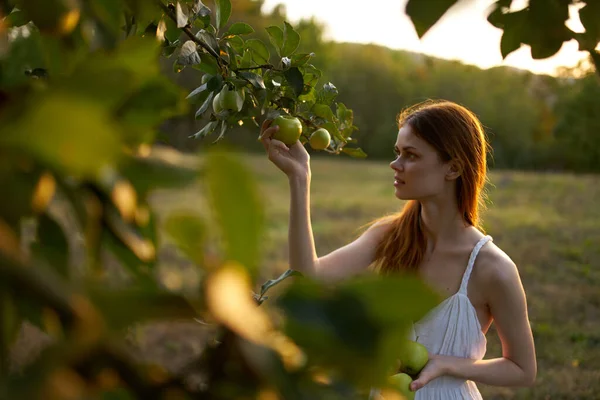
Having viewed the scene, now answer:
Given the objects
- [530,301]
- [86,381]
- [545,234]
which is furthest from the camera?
[545,234]

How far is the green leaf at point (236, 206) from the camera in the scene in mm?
223

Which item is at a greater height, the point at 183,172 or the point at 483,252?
the point at 183,172

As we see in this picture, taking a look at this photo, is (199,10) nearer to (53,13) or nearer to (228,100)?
(228,100)

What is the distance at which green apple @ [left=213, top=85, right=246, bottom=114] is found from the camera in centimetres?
99

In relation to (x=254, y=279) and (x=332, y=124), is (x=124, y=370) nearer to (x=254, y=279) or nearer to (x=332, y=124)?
(x=254, y=279)

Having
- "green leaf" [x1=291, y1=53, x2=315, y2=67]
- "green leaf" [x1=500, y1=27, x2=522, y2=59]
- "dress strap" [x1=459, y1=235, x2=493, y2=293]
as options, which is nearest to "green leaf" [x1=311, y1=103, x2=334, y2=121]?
"green leaf" [x1=291, y1=53, x2=315, y2=67]

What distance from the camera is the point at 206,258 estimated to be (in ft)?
0.81

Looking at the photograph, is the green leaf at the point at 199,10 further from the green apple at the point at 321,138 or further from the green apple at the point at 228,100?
the green apple at the point at 321,138

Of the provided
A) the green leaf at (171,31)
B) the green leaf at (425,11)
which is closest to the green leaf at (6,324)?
the green leaf at (425,11)

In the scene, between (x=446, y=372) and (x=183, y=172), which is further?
(x=446, y=372)

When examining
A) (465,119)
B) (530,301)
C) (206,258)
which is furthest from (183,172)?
(530,301)

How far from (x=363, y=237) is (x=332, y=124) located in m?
0.85

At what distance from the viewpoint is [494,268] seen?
1637mm

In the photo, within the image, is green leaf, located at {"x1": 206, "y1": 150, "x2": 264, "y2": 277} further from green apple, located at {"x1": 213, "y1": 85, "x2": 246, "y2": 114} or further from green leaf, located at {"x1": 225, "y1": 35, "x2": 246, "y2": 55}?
green leaf, located at {"x1": 225, "y1": 35, "x2": 246, "y2": 55}
